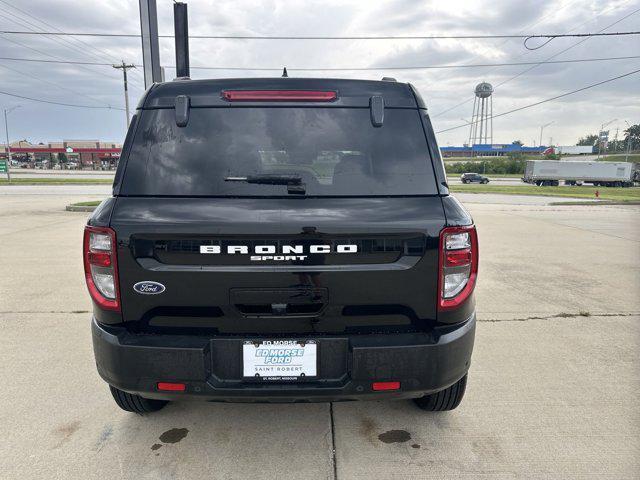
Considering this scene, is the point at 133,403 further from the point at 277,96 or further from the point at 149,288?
the point at 277,96

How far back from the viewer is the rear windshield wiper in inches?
84.0

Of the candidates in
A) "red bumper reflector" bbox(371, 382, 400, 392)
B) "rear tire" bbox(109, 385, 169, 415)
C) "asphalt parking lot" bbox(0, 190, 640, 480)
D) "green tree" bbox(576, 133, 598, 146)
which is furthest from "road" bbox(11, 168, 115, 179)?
"green tree" bbox(576, 133, 598, 146)

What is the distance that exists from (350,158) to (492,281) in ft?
15.5

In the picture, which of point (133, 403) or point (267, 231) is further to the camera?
point (133, 403)

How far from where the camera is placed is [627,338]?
166 inches

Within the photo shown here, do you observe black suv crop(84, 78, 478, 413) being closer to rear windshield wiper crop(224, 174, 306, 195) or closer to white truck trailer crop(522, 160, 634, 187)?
rear windshield wiper crop(224, 174, 306, 195)

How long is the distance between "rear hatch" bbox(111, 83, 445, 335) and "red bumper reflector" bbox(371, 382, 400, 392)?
252 mm

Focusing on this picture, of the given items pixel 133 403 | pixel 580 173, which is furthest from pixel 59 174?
pixel 580 173

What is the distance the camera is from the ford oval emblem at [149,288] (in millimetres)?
2053

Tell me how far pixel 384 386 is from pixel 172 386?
1.02 meters

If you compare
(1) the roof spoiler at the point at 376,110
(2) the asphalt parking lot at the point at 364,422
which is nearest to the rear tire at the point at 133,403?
(2) the asphalt parking lot at the point at 364,422

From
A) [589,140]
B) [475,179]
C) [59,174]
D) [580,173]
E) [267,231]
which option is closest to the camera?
[267,231]

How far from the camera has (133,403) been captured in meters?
2.74

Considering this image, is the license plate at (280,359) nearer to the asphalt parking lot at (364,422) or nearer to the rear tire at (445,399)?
the asphalt parking lot at (364,422)
